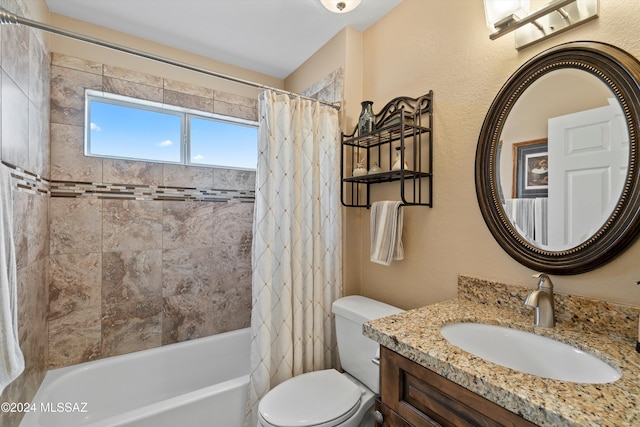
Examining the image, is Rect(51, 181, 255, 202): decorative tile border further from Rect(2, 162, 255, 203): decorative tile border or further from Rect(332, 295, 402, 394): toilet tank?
Rect(332, 295, 402, 394): toilet tank

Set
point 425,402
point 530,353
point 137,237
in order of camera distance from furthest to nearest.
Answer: point 137,237 → point 530,353 → point 425,402

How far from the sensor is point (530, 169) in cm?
109

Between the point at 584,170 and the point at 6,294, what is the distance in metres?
1.89

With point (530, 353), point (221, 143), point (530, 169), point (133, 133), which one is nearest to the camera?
point (530, 353)

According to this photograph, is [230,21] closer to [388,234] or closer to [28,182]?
[28,182]

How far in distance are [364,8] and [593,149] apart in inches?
56.9

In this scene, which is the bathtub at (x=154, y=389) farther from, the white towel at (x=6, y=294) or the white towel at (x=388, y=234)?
the white towel at (x=388, y=234)

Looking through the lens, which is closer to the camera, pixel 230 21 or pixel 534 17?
pixel 534 17

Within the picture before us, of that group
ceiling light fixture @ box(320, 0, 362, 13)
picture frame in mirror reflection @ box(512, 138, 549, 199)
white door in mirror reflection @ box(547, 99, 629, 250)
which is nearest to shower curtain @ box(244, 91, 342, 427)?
ceiling light fixture @ box(320, 0, 362, 13)

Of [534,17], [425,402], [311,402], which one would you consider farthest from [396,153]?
[311,402]

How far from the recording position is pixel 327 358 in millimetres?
1835

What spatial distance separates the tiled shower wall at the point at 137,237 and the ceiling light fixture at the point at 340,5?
3.56 feet

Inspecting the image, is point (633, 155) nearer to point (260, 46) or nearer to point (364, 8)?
point (364, 8)

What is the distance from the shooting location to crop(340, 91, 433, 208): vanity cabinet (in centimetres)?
148
